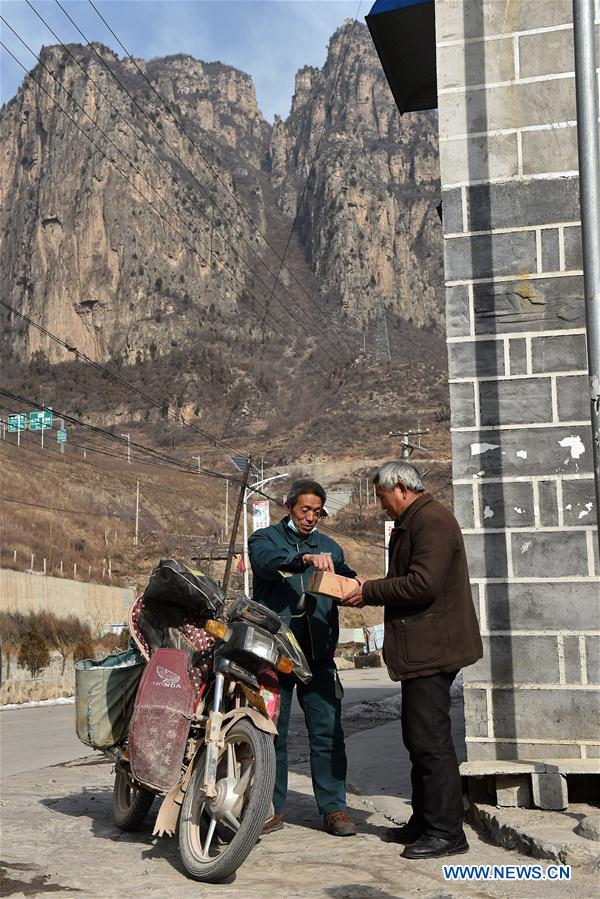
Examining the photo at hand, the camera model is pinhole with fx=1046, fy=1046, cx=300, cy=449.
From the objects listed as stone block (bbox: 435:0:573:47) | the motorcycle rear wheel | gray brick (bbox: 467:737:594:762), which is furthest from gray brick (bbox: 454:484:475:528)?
stone block (bbox: 435:0:573:47)

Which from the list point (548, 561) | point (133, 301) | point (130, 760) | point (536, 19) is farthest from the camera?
point (133, 301)

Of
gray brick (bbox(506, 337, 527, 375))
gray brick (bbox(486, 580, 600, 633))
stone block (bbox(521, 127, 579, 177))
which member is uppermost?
stone block (bbox(521, 127, 579, 177))

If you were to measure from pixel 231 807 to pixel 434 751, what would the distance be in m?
0.98

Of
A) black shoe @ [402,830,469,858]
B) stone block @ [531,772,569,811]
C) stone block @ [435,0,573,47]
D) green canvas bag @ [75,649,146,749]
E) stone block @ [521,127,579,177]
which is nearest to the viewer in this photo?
black shoe @ [402,830,469,858]

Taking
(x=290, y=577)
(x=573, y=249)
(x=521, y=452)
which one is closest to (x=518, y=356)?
(x=521, y=452)

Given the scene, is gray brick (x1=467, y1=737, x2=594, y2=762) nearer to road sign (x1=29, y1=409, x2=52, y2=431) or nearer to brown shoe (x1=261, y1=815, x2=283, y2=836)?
brown shoe (x1=261, y1=815, x2=283, y2=836)

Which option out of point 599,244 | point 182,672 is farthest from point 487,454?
point 182,672

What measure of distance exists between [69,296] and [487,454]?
141947mm

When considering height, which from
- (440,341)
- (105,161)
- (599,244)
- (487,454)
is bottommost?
(487,454)

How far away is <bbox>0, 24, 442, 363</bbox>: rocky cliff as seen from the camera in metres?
141

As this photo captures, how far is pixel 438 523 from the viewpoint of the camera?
16.2 ft

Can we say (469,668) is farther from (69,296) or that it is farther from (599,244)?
(69,296)

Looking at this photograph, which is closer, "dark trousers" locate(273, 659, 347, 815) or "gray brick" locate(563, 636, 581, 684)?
"gray brick" locate(563, 636, 581, 684)

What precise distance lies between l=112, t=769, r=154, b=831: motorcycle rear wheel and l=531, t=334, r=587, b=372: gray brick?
3064 millimetres
